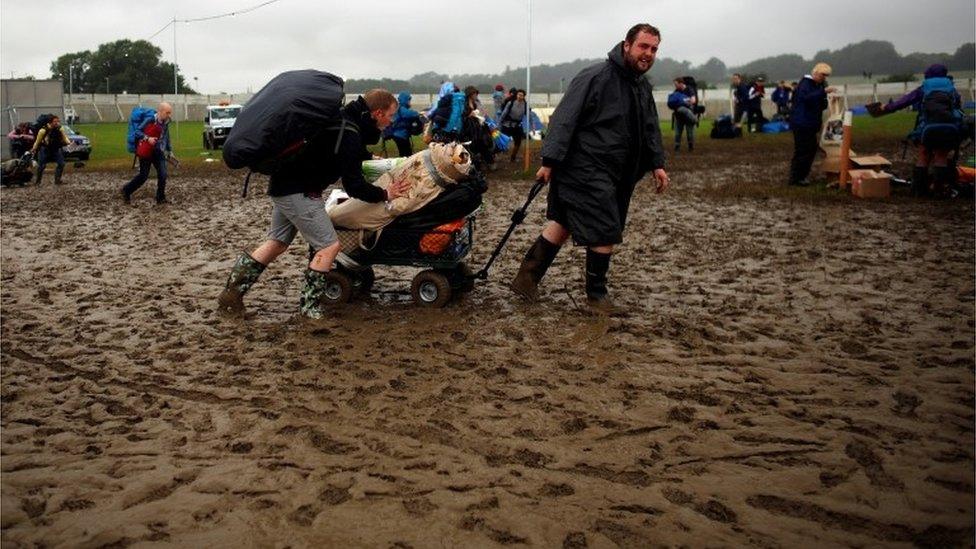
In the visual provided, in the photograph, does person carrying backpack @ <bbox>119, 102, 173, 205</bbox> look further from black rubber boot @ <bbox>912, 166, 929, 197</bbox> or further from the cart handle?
black rubber boot @ <bbox>912, 166, 929, 197</bbox>

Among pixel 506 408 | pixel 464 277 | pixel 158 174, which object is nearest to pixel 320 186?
pixel 464 277

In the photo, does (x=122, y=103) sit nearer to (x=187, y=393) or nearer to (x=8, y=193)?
(x=8, y=193)

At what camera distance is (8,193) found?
16.1m

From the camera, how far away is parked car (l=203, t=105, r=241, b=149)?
95.1 feet

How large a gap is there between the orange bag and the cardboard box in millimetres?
8044

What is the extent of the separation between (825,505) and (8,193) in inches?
665

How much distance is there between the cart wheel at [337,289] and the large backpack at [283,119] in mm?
1240

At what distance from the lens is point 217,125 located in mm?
30062

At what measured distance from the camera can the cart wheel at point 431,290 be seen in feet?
20.9

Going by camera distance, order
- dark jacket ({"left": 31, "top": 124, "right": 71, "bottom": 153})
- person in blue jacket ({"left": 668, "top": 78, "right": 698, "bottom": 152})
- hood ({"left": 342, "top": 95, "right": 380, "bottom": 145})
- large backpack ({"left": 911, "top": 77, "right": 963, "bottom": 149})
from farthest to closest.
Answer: person in blue jacket ({"left": 668, "top": 78, "right": 698, "bottom": 152}) → dark jacket ({"left": 31, "top": 124, "right": 71, "bottom": 153}) → large backpack ({"left": 911, "top": 77, "right": 963, "bottom": 149}) → hood ({"left": 342, "top": 95, "right": 380, "bottom": 145})

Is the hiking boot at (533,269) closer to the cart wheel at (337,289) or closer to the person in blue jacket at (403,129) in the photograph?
the cart wheel at (337,289)

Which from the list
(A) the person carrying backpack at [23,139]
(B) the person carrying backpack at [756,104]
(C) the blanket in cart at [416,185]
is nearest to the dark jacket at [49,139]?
(A) the person carrying backpack at [23,139]

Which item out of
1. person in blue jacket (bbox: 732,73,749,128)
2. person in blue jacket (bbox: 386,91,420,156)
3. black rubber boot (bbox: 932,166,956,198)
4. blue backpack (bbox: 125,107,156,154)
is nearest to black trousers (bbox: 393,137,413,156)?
person in blue jacket (bbox: 386,91,420,156)

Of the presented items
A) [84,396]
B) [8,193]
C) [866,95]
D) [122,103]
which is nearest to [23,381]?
[84,396]
